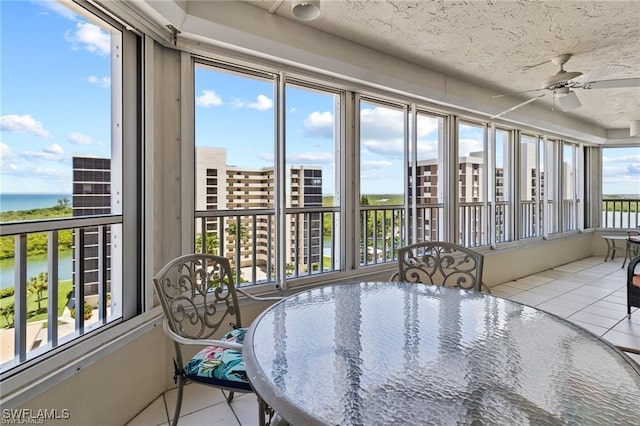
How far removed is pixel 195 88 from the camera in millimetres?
2498

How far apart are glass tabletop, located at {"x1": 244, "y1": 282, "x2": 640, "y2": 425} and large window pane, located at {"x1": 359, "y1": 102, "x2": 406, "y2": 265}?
2.19 meters

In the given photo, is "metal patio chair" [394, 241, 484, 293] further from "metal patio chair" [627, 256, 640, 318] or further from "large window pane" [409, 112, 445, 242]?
"metal patio chair" [627, 256, 640, 318]

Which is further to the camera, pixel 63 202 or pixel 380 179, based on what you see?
A: pixel 380 179

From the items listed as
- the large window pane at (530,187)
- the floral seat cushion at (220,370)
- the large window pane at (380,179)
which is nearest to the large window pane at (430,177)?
the large window pane at (380,179)

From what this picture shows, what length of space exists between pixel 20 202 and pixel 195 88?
142 centimetres

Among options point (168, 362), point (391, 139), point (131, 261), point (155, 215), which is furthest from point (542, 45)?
point (168, 362)

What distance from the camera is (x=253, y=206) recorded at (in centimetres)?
299

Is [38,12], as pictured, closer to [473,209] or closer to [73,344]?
[73,344]

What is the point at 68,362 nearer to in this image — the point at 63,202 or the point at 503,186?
the point at 63,202

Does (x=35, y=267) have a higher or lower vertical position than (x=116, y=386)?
higher

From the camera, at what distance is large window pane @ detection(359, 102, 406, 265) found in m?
3.57

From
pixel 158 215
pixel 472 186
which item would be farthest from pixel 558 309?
pixel 158 215

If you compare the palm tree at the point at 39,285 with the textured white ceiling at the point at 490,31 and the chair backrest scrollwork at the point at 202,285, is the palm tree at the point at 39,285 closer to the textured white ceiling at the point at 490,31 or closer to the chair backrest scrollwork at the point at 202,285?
the chair backrest scrollwork at the point at 202,285

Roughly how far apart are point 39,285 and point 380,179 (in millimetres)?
3075
